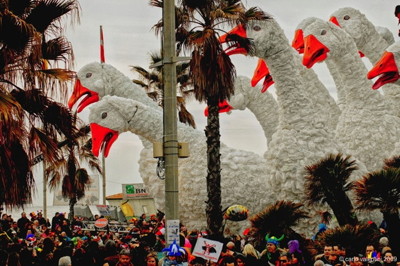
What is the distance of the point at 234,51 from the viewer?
48.6 ft

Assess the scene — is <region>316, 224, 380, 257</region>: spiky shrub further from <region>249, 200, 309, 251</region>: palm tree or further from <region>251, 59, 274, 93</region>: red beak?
<region>251, 59, 274, 93</region>: red beak

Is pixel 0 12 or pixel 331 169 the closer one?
pixel 0 12

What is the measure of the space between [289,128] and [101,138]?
4.47m

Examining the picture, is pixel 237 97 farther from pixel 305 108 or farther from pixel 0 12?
pixel 0 12

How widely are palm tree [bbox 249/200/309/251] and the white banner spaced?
11.1 feet

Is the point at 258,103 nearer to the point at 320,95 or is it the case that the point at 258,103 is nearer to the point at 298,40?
the point at 320,95

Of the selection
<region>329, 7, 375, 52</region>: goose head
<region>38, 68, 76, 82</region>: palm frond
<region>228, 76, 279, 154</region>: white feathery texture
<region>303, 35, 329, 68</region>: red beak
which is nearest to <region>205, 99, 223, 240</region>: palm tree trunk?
<region>303, 35, 329, 68</region>: red beak

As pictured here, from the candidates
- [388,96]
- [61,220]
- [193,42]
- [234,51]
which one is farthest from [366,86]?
[61,220]

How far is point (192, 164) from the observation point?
595 inches

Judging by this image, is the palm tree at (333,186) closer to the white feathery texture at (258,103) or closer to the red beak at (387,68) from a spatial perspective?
the red beak at (387,68)

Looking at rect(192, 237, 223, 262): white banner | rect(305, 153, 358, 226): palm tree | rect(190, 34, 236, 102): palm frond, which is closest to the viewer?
rect(192, 237, 223, 262): white banner

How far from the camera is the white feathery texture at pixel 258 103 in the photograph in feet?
63.6

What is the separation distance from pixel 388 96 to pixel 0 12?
11957 millimetres

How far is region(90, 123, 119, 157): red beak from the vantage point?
1539 centimetres
